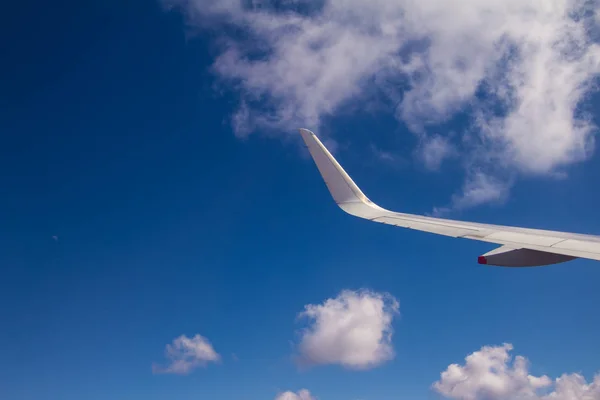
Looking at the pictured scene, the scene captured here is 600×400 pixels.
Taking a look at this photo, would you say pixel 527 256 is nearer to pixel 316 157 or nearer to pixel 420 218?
pixel 420 218

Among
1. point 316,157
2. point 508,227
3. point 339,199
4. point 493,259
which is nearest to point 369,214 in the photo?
point 339,199

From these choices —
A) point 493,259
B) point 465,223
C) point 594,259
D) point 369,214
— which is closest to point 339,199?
point 369,214

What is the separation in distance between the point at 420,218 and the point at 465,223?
175 cm

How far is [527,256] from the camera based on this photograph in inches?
417

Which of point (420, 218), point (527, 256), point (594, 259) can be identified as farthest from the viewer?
point (420, 218)

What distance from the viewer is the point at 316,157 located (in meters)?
17.5

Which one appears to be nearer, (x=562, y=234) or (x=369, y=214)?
(x=562, y=234)

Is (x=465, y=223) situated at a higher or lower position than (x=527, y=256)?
higher

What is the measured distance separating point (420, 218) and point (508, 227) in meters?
3.25

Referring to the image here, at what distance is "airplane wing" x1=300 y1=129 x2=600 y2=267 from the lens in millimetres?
10266

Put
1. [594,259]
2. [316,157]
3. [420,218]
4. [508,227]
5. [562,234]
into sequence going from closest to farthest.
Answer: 1. [594,259]
2. [562,234]
3. [508,227]
4. [420,218]
5. [316,157]

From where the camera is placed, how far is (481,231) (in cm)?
1270

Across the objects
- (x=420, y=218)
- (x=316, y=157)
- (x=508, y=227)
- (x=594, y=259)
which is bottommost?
(x=594, y=259)

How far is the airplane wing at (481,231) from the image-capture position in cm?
1027
